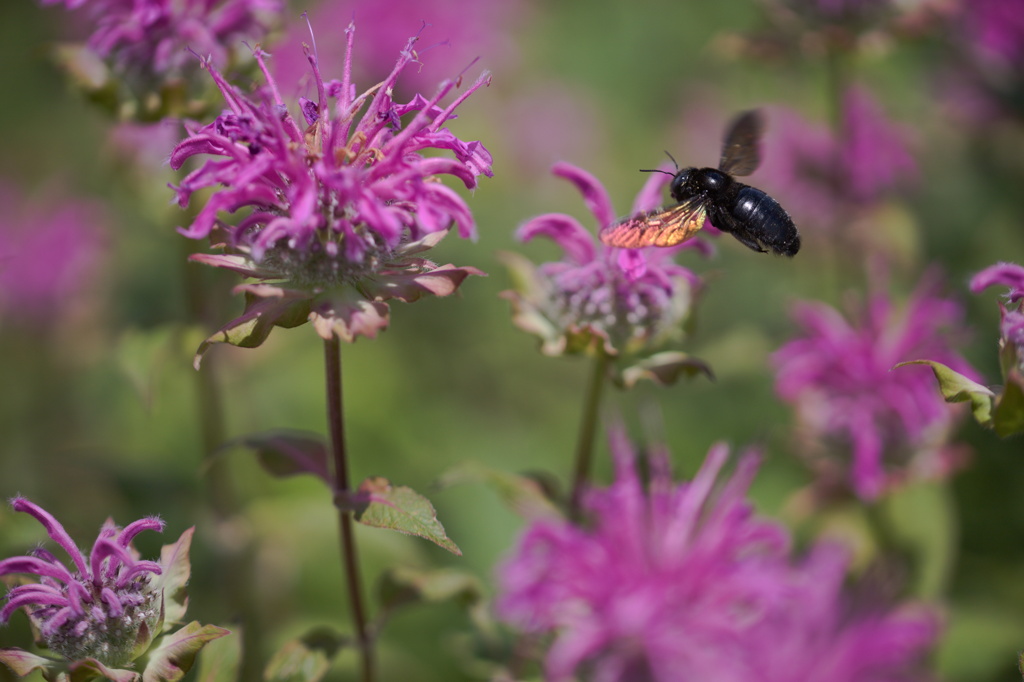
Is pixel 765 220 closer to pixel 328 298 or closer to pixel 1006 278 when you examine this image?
pixel 1006 278

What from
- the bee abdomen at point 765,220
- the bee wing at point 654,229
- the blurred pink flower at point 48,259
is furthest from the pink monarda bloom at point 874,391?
the blurred pink flower at point 48,259

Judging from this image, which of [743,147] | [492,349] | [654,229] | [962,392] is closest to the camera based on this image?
[962,392]

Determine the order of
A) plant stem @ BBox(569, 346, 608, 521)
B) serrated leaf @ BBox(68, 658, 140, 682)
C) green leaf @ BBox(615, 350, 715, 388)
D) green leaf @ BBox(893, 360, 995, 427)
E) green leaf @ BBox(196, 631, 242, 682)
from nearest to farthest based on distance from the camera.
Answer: serrated leaf @ BBox(68, 658, 140, 682) < green leaf @ BBox(893, 360, 995, 427) < green leaf @ BBox(196, 631, 242, 682) < green leaf @ BBox(615, 350, 715, 388) < plant stem @ BBox(569, 346, 608, 521)

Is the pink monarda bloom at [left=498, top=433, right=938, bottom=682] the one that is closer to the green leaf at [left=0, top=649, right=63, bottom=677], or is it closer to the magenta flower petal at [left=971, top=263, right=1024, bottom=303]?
the magenta flower petal at [left=971, top=263, right=1024, bottom=303]

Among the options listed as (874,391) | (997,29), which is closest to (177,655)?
(874,391)

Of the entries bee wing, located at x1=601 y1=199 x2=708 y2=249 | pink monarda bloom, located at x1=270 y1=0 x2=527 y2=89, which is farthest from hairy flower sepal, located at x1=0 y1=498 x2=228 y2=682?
pink monarda bloom, located at x1=270 y1=0 x2=527 y2=89

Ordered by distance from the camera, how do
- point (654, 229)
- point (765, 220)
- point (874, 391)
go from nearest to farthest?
point (654, 229) < point (765, 220) < point (874, 391)

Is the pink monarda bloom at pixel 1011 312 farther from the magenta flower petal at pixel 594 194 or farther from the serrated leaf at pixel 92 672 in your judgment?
A: the serrated leaf at pixel 92 672
